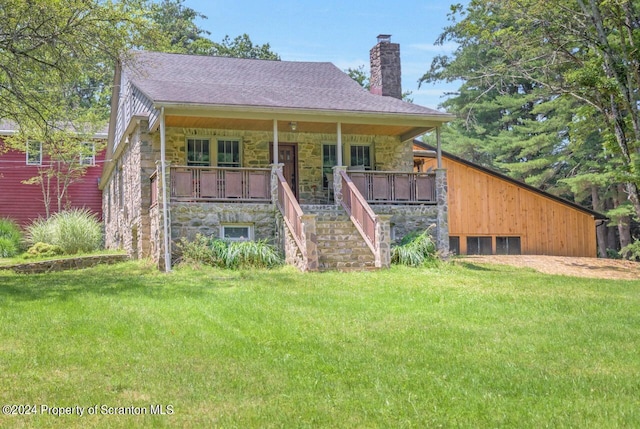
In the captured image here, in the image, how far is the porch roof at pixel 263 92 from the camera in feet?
53.8

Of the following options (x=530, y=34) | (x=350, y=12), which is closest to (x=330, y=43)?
(x=350, y=12)

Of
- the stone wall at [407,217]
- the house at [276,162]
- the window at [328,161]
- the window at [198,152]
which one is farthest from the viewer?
the window at [328,161]

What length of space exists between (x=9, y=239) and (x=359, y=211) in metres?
13.4

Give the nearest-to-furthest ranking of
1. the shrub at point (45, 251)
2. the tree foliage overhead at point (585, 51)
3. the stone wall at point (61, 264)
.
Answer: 1. the tree foliage overhead at point (585, 51)
2. the stone wall at point (61, 264)
3. the shrub at point (45, 251)

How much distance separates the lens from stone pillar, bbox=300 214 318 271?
14289 mm

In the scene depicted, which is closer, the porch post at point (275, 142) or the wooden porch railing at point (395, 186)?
the porch post at point (275, 142)

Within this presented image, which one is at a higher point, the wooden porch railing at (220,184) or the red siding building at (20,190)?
the red siding building at (20,190)

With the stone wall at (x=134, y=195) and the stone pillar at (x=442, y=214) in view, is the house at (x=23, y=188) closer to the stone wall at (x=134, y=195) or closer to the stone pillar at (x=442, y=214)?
the stone wall at (x=134, y=195)

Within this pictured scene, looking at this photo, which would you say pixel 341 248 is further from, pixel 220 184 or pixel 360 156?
pixel 360 156

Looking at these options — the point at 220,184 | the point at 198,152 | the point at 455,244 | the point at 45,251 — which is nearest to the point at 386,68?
the point at 455,244

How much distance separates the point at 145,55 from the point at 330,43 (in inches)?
697

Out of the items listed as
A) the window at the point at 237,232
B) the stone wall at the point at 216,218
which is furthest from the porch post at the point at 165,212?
the window at the point at 237,232

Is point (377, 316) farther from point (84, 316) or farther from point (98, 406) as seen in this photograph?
point (98, 406)

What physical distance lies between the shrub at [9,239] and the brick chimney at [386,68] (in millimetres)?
12420
